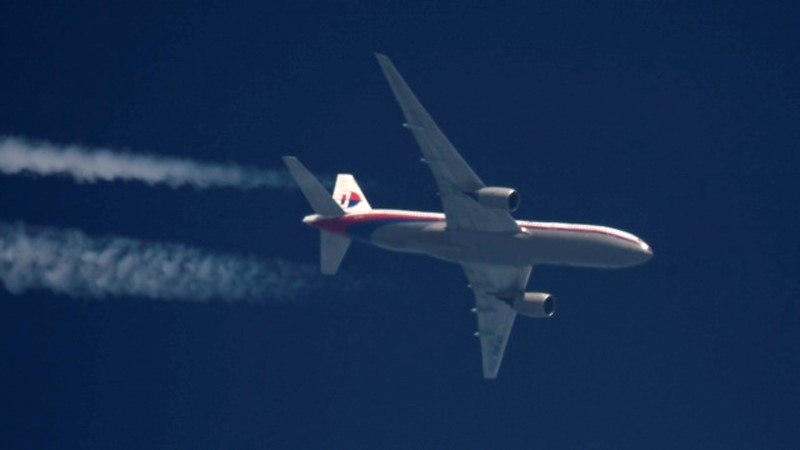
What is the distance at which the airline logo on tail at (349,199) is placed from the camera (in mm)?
87875

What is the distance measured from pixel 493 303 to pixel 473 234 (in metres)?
7.90

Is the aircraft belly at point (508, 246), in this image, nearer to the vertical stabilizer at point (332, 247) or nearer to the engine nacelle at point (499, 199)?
the vertical stabilizer at point (332, 247)

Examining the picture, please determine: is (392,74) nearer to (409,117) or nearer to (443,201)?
(409,117)

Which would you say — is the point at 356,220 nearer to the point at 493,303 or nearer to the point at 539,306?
the point at 493,303

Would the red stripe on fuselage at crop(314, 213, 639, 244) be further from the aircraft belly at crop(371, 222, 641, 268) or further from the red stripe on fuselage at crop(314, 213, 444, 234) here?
the aircraft belly at crop(371, 222, 641, 268)

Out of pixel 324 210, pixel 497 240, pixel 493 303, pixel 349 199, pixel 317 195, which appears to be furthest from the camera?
pixel 493 303

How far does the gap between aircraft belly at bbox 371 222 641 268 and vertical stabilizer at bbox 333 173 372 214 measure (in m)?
4.14

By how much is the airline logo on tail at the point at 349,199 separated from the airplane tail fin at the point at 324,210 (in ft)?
5.73

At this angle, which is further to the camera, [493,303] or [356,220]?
[493,303]

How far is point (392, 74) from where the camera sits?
243 ft

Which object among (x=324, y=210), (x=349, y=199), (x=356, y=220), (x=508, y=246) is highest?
(x=349, y=199)

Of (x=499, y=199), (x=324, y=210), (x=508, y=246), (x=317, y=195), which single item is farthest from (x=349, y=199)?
(x=499, y=199)

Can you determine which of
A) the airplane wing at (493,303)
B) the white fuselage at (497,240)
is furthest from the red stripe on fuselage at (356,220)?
the airplane wing at (493,303)

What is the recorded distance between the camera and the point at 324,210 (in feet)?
279
